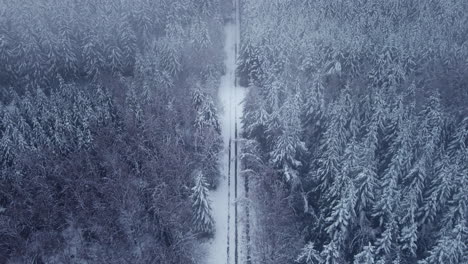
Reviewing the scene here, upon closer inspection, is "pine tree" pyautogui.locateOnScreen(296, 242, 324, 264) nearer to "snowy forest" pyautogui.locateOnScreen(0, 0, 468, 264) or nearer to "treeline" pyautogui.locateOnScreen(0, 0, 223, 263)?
"snowy forest" pyautogui.locateOnScreen(0, 0, 468, 264)

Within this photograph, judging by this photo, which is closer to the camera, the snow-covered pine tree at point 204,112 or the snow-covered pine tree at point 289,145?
the snow-covered pine tree at point 289,145

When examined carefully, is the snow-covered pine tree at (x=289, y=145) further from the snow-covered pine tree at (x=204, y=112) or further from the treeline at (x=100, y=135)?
the snow-covered pine tree at (x=204, y=112)

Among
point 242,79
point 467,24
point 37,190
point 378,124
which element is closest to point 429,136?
point 378,124

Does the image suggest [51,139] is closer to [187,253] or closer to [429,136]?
[187,253]

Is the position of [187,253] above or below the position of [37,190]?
below

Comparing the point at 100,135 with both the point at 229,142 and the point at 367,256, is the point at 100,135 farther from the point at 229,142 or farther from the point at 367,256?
the point at 367,256

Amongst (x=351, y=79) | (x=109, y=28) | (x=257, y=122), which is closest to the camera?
(x=257, y=122)

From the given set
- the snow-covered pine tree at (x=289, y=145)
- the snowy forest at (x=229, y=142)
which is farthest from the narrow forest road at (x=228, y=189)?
the snow-covered pine tree at (x=289, y=145)
